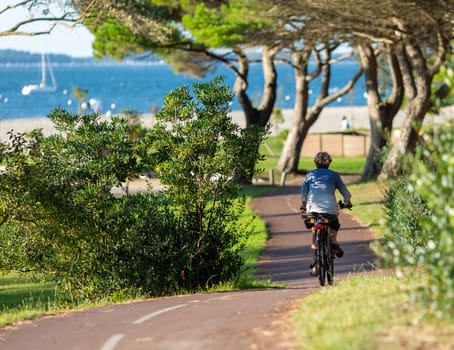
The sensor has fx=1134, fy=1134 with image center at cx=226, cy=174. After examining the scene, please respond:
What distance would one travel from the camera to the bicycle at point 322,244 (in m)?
13.3

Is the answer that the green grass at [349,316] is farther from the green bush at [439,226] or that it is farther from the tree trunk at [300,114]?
the tree trunk at [300,114]

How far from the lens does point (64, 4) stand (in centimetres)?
2812

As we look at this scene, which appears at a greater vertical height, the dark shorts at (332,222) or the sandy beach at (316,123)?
the dark shorts at (332,222)

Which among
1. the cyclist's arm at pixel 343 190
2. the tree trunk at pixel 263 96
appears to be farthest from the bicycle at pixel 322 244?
the tree trunk at pixel 263 96

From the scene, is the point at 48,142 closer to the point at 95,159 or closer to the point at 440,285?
the point at 95,159

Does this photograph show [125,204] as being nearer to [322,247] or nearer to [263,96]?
[322,247]

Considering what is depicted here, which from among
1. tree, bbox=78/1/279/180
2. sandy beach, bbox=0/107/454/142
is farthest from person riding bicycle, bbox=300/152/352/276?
sandy beach, bbox=0/107/454/142

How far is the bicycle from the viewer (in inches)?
525

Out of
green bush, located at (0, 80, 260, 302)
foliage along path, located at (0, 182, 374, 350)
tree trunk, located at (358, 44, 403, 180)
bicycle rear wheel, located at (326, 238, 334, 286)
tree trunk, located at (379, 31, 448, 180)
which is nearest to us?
foliage along path, located at (0, 182, 374, 350)

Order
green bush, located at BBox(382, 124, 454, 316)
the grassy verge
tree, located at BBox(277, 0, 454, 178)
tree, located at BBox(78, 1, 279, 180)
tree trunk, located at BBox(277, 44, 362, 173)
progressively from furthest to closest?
tree trunk, located at BBox(277, 44, 362, 173)
tree, located at BBox(78, 1, 279, 180)
tree, located at BBox(277, 0, 454, 178)
the grassy verge
green bush, located at BBox(382, 124, 454, 316)

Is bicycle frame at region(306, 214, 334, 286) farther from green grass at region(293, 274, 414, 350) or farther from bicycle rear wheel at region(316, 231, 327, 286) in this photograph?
green grass at region(293, 274, 414, 350)

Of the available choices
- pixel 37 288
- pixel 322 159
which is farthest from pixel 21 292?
pixel 322 159

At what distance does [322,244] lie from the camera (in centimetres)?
1345

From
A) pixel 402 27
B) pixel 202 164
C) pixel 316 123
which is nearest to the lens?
pixel 202 164
